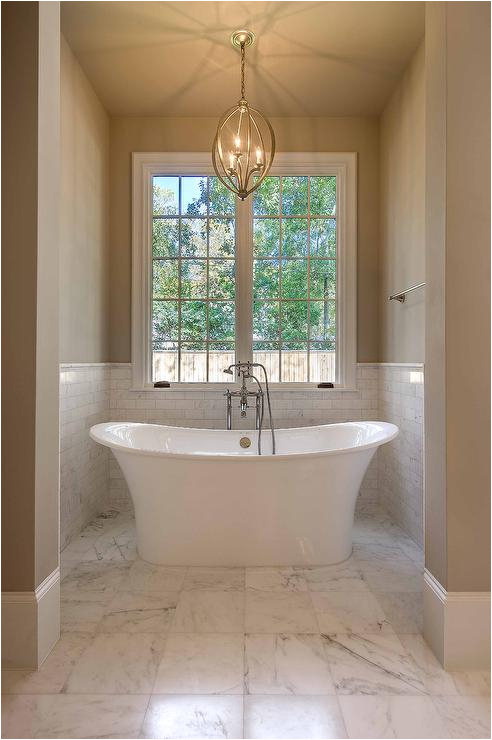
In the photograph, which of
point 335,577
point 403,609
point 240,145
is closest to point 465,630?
point 403,609

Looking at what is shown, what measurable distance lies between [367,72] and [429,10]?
1361 millimetres

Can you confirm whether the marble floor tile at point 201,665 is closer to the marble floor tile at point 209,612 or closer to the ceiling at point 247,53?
the marble floor tile at point 209,612

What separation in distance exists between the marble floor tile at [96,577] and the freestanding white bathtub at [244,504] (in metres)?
0.17

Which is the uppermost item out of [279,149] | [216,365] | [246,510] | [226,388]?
[279,149]

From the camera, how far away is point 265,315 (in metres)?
3.55

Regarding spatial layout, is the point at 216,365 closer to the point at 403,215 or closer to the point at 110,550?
the point at 110,550

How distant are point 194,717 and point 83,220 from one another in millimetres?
2793

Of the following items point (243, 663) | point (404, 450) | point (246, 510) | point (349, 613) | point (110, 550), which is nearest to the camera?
point (243, 663)

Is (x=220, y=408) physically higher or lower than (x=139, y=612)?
higher

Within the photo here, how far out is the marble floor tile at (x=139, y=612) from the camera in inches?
71.8

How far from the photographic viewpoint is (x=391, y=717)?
1343 millimetres

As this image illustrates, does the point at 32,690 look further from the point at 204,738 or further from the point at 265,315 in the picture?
the point at 265,315

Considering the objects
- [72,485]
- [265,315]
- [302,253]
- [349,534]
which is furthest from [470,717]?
[302,253]

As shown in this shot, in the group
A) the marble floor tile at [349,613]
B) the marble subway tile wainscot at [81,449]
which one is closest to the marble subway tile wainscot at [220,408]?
the marble subway tile wainscot at [81,449]
